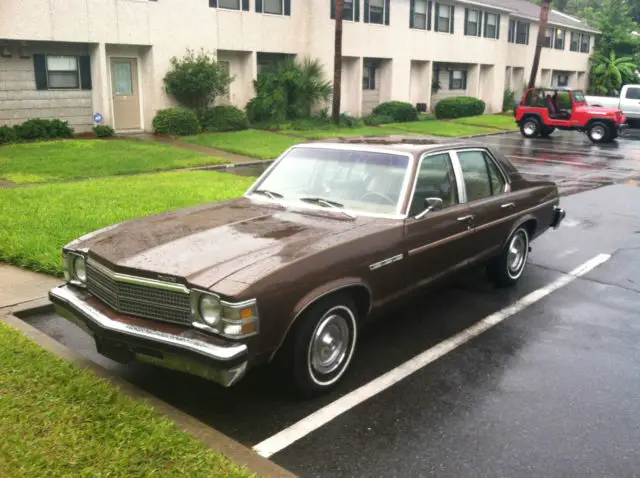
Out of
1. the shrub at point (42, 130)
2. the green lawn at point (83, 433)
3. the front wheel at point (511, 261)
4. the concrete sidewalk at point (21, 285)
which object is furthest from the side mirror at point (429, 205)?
the shrub at point (42, 130)

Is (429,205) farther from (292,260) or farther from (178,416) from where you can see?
(178,416)

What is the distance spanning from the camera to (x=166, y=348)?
370cm

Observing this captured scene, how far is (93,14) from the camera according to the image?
63.0ft

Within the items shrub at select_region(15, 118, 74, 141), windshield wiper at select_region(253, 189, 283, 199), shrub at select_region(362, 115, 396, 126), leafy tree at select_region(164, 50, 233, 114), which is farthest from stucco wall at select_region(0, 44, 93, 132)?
windshield wiper at select_region(253, 189, 283, 199)

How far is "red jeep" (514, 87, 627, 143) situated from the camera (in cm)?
2494

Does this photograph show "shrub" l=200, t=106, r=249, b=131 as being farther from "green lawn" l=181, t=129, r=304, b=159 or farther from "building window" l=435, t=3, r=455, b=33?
"building window" l=435, t=3, r=455, b=33

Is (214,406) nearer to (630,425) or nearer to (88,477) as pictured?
(88,477)

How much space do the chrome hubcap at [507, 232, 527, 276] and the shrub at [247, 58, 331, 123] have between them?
18377 millimetres

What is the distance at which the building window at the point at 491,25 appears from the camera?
36031 millimetres

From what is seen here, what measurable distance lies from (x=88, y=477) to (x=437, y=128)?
82.1 ft

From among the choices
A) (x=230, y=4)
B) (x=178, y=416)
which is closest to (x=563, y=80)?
(x=230, y=4)

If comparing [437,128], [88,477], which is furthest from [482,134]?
[88,477]

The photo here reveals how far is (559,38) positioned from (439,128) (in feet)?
73.1

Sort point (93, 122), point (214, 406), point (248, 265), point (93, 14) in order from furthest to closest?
point (93, 122), point (93, 14), point (214, 406), point (248, 265)
